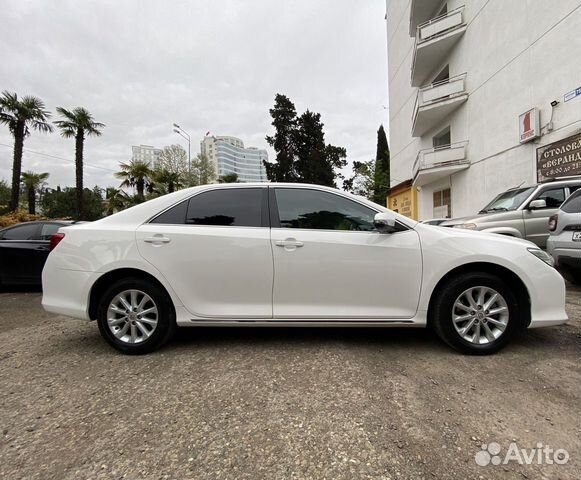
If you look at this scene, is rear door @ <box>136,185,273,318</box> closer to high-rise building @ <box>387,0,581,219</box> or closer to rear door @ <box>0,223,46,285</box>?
rear door @ <box>0,223,46,285</box>

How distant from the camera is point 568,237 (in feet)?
14.9

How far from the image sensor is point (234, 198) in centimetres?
304

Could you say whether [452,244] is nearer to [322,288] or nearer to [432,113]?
[322,288]

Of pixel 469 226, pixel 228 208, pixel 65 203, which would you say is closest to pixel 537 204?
pixel 469 226

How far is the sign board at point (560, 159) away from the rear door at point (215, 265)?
31.9 ft

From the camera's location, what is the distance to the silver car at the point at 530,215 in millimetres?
6137

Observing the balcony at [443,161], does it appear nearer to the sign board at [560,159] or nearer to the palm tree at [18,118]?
the sign board at [560,159]

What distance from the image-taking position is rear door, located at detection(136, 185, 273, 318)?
280 cm

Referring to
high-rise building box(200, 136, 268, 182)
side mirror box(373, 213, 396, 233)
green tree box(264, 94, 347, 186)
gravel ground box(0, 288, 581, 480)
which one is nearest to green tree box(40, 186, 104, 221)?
high-rise building box(200, 136, 268, 182)

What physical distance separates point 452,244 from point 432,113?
49.1ft

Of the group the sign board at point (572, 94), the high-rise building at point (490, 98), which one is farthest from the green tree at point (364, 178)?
the sign board at point (572, 94)

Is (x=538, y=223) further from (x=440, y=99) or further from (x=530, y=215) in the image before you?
(x=440, y=99)

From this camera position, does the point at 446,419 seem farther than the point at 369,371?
No

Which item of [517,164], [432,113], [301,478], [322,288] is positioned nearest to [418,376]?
[322,288]
